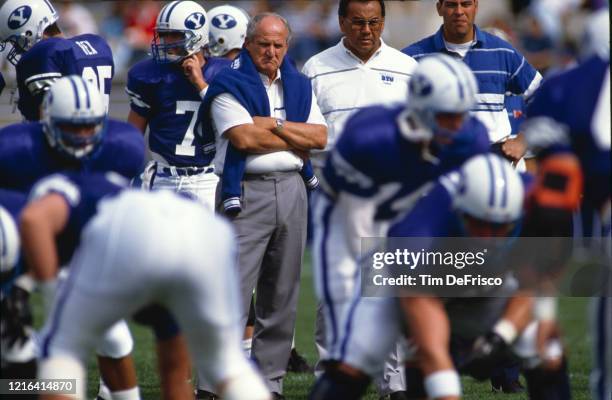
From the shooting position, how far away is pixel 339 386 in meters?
4.66

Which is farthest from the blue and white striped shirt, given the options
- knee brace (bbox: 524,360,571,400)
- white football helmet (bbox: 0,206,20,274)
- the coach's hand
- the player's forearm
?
white football helmet (bbox: 0,206,20,274)

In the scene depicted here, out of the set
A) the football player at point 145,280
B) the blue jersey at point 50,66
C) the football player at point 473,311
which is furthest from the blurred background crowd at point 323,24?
the football player at point 145,280

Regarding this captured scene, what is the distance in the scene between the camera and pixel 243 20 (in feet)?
25.5

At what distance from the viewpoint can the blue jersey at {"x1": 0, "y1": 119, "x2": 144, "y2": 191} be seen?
507 cm

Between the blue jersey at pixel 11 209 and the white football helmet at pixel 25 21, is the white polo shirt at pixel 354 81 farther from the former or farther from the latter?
the blue jersey at pixel 11 209

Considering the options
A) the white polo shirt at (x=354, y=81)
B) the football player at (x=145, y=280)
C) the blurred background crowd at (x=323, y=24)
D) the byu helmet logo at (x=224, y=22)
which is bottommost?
the football player at (x=145, y=280)

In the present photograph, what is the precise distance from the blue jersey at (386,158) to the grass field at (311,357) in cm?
187

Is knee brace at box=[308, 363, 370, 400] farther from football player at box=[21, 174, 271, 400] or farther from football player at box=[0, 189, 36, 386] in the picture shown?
football player at box=[0, 189, 36, 386]

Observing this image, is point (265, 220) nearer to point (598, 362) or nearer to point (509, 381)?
point (509, 381)

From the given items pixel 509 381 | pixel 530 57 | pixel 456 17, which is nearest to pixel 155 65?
pixel 456 17

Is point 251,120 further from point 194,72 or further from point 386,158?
point 386,158

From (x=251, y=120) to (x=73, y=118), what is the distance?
1.41m

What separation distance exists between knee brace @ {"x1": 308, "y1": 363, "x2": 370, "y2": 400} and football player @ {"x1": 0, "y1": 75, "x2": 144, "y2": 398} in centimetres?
125

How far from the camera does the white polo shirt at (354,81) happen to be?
654cm
